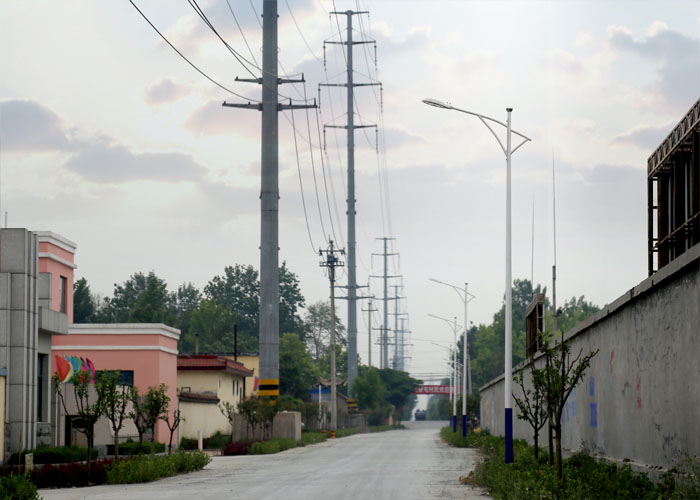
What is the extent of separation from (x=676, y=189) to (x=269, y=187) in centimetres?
3372

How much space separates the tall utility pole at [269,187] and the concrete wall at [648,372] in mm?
29014

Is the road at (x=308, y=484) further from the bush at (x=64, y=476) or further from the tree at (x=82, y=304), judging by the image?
the tree at (x=82, y=304)

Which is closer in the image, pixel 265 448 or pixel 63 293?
pixel 63 293

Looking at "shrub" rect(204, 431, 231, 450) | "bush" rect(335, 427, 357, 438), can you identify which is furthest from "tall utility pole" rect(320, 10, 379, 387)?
"shrub" rect(204, 431, 231, 450)

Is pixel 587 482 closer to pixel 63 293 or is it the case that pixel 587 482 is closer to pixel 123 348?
pixel 63 293

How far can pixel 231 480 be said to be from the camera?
29.4 m

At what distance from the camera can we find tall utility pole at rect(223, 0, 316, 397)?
52906 mm

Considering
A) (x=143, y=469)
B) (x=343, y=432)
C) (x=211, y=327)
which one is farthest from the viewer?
(x=211, y=327)

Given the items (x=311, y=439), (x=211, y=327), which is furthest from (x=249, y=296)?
(x=311, y=439)

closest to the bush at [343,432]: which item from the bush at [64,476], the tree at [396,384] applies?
the bush at [64,476]

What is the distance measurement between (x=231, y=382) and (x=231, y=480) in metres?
44.6

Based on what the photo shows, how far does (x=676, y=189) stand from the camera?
2114 cm

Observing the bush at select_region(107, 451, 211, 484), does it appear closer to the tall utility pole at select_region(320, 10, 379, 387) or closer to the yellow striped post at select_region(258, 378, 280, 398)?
the yellow striped post at select_region(258, 378, 280, 398)

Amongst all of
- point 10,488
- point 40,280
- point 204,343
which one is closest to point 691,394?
point 10,488
